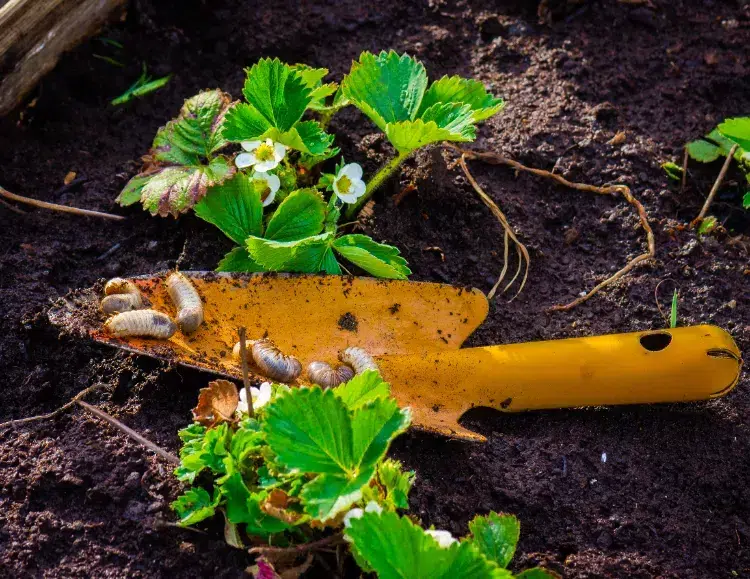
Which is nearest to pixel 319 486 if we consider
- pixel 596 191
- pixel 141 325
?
pixel 141 325

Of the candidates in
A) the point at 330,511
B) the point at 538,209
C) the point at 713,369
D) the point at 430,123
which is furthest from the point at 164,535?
the point at 538,209

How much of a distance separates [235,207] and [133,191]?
334mm

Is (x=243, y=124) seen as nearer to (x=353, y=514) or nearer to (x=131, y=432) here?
(x=131, y=432)

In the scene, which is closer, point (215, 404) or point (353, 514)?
point (353, 514)

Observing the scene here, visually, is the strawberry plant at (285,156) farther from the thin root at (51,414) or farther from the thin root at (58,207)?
the thin root at (51,414)

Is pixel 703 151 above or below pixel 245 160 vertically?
below

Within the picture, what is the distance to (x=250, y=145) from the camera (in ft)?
7.23

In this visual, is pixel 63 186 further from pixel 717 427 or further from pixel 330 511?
pixel 717 427

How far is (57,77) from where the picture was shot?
2.65 metres

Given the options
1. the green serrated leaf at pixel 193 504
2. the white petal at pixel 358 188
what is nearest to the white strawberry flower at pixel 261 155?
the white petal at pixel 358 188

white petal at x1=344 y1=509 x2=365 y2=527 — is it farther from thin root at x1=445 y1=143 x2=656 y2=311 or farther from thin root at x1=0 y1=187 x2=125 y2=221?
thin root at x1=0 y1=187 x2=125 y2=221

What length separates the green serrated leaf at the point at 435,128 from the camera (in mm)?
2066

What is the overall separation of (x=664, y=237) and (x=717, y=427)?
635mm

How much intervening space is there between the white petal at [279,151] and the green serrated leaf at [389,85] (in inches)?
8.7
